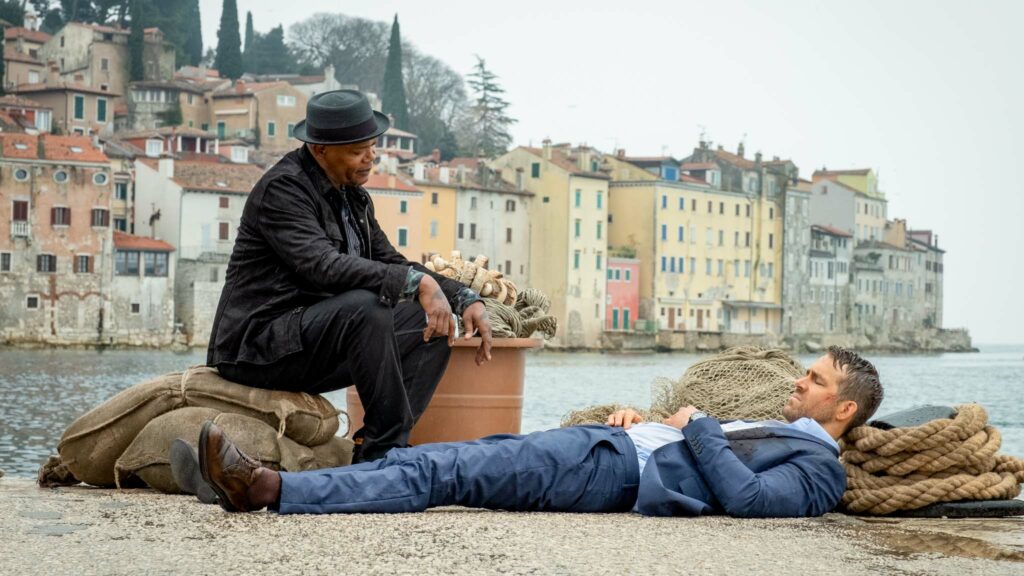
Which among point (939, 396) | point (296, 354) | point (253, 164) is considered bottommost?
point (939, 396)

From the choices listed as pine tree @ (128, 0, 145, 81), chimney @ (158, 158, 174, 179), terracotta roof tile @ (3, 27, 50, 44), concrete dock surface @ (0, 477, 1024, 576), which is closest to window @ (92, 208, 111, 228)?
chimney @ (158, 158, 174, 179)

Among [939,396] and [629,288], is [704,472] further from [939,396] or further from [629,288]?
[629,288]

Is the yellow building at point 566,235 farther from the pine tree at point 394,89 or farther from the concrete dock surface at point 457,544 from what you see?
the concrete dock surface at point 457,544

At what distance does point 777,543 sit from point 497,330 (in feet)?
7.43

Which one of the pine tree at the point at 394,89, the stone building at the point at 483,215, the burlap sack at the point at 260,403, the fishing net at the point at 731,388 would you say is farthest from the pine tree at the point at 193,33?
the burlap sack at the point at 260,403

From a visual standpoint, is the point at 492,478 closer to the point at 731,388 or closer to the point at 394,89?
the point at 731,388

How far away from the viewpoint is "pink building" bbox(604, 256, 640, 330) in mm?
75562

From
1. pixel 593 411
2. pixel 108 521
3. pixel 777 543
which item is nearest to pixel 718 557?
pixel 777 543

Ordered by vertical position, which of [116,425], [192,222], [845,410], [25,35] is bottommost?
[116,425]

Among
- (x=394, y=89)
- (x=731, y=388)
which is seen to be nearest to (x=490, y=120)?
(x=394, y=89)

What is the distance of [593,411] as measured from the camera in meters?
6.70

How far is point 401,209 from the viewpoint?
219 ft

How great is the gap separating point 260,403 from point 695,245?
75.8 m

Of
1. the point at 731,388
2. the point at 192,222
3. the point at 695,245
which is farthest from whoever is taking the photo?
the point at 695,245
